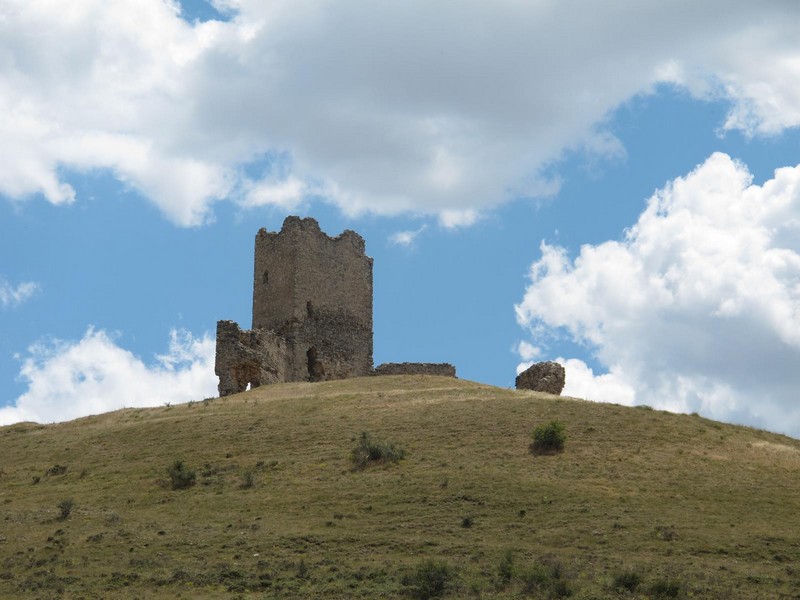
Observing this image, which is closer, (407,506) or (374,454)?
(407,506)

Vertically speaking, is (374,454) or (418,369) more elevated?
(418,369)

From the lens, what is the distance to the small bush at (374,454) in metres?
36.2

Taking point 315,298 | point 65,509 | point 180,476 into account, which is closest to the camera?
point 65,509

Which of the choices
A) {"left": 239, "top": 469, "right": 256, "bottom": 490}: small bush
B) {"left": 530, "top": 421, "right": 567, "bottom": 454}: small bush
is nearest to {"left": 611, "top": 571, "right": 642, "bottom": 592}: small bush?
{"left": 530, "top": 421, "right": 567, "bottom": 454}: small bush

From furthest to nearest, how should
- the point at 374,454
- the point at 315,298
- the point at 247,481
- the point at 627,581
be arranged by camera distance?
the point at 315,298, the point at 374,454, the point at 247,481, the point at 627,581

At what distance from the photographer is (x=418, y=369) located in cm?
5756

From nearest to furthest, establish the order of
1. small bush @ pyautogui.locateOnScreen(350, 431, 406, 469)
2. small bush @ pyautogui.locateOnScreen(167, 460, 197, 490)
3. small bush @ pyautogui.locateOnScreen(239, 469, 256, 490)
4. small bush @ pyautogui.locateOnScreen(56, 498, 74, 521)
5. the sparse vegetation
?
1. the sparse vegetation
2. small bush @ pyautogui.locateOnScreen(56, 498, 74, 521)
3. small bush @ pyautogui.locateOnScreen(239, 469, 256, 490)
4. small bush @ pyautogui.locateOnScreen(167, 460, 197, 490)
5. small bush @ pyautogui.locateOnScreen(350, 431, 406, 469)

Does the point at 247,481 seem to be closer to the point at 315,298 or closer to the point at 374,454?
the point at 374,454

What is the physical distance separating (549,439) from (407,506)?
21.6 feet

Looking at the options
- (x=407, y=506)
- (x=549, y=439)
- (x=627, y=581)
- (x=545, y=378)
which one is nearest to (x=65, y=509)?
(x=407, y=506)

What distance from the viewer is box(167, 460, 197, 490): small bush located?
35844mm

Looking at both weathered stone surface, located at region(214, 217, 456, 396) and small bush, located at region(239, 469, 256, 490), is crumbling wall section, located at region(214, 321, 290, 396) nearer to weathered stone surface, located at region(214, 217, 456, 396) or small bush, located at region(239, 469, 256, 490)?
weathered stone surface, located at region(214, 217, 456, 396)

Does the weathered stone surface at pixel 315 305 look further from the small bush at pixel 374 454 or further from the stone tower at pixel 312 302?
the small bush at pixel 374 454

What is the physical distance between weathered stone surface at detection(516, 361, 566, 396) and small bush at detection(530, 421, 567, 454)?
14.0 metres
